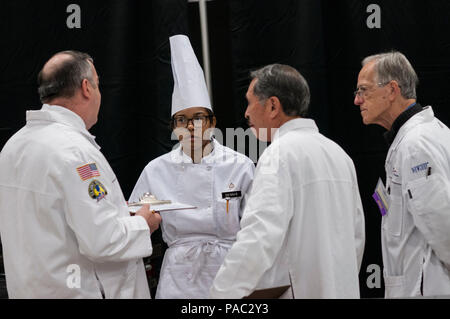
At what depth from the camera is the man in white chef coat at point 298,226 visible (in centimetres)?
139

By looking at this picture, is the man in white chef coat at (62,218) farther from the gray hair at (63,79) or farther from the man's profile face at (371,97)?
the man's profile face at (371,97)

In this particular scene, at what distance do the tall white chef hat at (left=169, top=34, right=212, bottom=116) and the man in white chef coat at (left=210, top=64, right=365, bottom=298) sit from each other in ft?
2.09

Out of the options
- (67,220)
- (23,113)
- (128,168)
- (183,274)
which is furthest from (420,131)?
(23,113)

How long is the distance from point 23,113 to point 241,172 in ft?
3.86

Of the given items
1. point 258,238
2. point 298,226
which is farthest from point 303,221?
point 258,238

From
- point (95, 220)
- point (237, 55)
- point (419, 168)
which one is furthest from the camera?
point (237, 55)

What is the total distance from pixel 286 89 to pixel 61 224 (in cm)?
72

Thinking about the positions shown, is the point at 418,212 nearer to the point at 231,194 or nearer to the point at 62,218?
the point at 231,194

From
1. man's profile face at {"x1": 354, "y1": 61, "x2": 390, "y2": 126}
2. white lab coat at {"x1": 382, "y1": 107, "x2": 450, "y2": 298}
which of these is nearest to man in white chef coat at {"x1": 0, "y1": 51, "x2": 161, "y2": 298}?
white lab coat at {"x1": 382, "y1": 107, "x2": 450, "y2": 298}

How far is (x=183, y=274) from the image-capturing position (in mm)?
1931

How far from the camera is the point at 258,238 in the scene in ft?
4.55

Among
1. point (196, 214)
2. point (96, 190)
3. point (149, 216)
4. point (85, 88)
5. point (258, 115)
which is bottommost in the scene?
point (196, 214)
